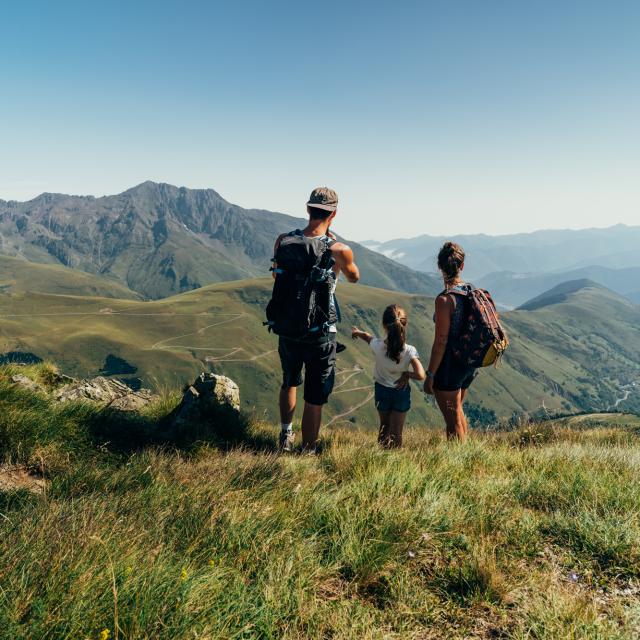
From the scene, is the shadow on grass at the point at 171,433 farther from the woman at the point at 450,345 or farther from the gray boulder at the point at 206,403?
the woman at the point at 450,345

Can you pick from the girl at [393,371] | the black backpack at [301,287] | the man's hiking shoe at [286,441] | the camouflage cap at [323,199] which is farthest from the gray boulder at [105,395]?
the camouflage cap at [323,199]

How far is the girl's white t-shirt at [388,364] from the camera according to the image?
7479mm

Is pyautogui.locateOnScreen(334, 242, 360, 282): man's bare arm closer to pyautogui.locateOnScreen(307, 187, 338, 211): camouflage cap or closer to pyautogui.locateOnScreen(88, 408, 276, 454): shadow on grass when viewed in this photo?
pyautogui.locateOnScreen(307, 187, 338, 211): camouflage cap

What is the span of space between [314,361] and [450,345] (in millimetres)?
2249

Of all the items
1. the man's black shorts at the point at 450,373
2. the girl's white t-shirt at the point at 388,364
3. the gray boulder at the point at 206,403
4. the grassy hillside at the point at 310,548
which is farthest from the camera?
the girl's white t-shirt at the point at 388,364

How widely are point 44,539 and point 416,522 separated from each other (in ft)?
8.95

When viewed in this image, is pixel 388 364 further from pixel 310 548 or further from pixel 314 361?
pixel 310 548

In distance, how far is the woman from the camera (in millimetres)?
6621

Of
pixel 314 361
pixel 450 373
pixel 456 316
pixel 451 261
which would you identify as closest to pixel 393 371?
pixel 450 373

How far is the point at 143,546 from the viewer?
8.76 feet

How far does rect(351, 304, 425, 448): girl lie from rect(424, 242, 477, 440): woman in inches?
18.6

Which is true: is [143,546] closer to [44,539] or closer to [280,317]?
[44,539]

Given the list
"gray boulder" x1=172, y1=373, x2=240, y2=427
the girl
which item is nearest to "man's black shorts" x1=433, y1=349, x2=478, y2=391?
the girl

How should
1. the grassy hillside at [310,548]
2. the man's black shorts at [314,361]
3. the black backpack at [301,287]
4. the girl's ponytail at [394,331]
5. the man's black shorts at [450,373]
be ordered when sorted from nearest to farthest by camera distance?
the grassy hillside at [310,548] → the black backpack at [301,287] → the man's black shorts at [314,361] → the man's black shorts at [450,373] → the girl's ponytail at [394,331]
